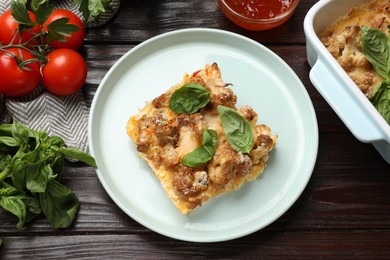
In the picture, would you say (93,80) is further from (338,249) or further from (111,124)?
(338,249)

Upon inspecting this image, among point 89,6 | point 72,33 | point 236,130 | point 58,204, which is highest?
point 89,6

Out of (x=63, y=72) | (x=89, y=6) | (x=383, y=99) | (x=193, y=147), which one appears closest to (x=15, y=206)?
(x=63, y=72)

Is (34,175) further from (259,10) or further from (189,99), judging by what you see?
(259,10)

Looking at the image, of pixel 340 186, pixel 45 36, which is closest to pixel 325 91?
pixel 340 186

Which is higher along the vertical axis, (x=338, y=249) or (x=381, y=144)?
(x=381, y=144)

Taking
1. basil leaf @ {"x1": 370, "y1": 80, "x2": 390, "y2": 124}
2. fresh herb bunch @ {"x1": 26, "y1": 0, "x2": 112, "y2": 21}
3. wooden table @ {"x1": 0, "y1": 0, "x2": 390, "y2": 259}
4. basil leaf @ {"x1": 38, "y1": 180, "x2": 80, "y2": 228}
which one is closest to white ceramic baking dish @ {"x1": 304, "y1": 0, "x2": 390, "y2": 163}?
basil leaf @ {"x1": 370, "y1": 80, "x2": 390, "y2": 124}

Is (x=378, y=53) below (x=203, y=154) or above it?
above

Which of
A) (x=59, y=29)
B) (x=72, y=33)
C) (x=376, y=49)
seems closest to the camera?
(x=376, y=49)
